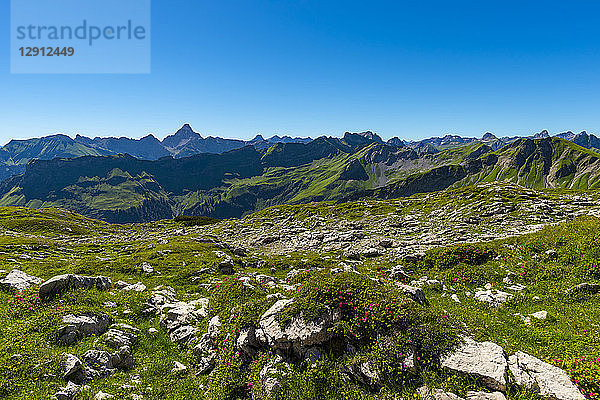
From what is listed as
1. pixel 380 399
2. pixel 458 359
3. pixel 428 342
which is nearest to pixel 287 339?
pixel 380 399

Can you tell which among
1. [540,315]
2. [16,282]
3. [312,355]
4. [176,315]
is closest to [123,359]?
[176,315]

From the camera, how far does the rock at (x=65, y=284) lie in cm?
1691

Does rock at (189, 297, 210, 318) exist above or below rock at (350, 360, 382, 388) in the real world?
below

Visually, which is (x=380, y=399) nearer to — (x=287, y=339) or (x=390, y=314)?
(x=390, y=314)

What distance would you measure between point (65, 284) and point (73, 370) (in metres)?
8.88

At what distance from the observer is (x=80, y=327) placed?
46.9ft

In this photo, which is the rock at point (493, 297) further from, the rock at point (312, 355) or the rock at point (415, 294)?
the rock at point (312, 355)

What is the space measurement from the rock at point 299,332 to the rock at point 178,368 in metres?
4.51

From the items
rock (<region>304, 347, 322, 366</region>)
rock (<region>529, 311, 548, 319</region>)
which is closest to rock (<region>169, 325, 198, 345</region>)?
rock (<region>304, 347, 322, 366</region>)

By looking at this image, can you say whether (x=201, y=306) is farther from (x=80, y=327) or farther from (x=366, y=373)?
(x=366, y=373)

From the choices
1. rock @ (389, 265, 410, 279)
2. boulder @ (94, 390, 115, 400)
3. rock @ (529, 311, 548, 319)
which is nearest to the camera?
boulder @ (94, 390, 115, 400)

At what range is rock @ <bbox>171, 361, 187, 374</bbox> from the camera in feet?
44.4

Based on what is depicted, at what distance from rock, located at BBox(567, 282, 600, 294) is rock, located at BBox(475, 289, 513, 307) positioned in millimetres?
3399

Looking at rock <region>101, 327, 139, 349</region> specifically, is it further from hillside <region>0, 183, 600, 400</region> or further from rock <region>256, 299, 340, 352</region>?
rock <region>256, 299, 340, 352</region>
